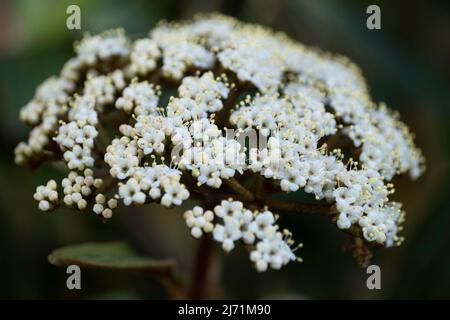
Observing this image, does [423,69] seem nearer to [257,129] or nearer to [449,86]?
[449,86]

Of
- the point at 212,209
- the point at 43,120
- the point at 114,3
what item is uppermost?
the point at 114,3

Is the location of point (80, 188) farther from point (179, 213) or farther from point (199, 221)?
point (179, 213)

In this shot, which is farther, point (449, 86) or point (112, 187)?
point (449, 86)

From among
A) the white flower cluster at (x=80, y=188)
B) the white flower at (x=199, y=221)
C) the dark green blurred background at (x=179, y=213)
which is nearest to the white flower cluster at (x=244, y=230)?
the white flower at (x=199, y=221)

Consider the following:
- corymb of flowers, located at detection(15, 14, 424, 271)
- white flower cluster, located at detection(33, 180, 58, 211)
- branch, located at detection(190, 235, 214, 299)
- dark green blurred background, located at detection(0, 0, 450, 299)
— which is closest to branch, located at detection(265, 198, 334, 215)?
corymb of flowers, located at detection(15, 14, 424, 271)

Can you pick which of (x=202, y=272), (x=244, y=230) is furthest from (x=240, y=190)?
(x=202, y=272)

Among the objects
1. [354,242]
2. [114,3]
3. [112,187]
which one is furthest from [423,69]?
Answer: [112,187]
